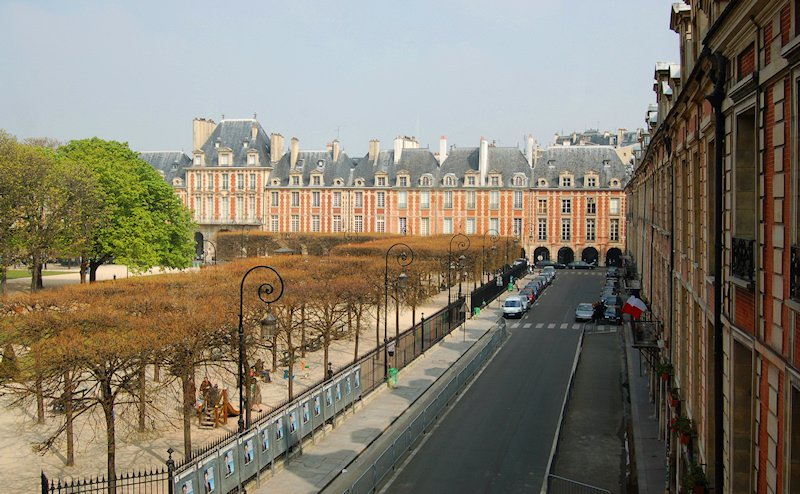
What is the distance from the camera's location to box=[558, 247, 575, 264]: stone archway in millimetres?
77319

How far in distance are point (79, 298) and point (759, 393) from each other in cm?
2093

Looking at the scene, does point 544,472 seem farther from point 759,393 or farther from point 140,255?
point 140,255

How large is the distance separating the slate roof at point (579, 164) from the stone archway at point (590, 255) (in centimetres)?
637

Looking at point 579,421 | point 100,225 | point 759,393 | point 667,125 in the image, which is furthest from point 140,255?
point 759,393

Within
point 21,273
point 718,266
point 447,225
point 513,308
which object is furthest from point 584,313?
point 21,273

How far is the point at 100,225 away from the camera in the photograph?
45594 millimetres

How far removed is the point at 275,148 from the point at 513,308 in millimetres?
44682

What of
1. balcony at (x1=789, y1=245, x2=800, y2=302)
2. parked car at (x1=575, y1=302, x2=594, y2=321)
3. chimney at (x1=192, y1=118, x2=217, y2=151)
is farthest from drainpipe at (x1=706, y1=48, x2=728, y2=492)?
chimney at (x1=192, y1=118, x2=217, y2=151)

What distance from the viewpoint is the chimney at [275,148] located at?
81.7m

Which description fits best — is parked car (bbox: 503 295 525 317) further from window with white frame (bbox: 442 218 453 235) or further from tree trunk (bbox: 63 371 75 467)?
window with white frame (bbox: 442 218 453 235)

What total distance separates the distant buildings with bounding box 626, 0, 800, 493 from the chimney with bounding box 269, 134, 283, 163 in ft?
230

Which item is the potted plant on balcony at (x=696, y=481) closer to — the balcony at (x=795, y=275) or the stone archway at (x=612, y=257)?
the balcony at (x=795, y=275)

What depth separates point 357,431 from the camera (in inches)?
822

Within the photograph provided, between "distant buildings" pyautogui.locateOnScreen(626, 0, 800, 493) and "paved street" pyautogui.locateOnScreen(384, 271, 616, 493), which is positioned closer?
"distant buildings" pyautogui.locateOnScreen(626, 0, 800, 493)
